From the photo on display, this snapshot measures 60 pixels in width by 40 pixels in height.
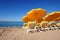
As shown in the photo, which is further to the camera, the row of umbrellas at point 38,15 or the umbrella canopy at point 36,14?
the umbrella canopy at point 36,14

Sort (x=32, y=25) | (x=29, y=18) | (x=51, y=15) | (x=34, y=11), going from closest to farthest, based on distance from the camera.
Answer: (x=32, y=25), (x=51, y=15), (x=34, y=11), (x=29, y=18)

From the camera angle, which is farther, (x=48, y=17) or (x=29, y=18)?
(x=29, y=18)

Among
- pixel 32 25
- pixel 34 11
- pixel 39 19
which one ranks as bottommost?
pixel 32 25

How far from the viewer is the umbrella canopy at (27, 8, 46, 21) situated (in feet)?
100

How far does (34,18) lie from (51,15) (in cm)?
515

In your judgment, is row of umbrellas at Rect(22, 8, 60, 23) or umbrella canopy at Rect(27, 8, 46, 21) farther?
umbrella canopy at Rect(27, 8, 46, 21)

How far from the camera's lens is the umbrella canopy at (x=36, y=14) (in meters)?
30.5

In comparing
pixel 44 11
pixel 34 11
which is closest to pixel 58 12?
pixel 44 11

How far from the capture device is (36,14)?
100 feet

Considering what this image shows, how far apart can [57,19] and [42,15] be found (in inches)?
161

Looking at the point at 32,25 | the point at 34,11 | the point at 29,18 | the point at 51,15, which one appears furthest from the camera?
the point at 29,18

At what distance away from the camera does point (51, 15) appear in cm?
2838

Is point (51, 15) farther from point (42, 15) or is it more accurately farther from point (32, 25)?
point (32, 25)

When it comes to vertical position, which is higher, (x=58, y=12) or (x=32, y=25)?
(x=58, y=12)
